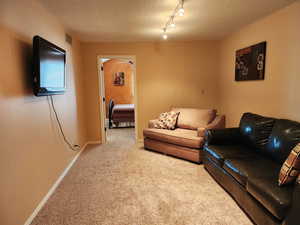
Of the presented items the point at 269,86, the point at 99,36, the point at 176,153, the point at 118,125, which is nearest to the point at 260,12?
the point at 269,86

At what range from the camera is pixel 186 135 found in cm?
360

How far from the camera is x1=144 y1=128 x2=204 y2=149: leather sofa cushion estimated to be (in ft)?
11.1

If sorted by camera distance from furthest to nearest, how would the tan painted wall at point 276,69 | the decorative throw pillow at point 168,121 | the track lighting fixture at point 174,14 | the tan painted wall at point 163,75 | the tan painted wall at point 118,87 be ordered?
the tan painted wall at point 118,87 → the tan painted wall at point 163,75 → the decorative throw pillow at point 168,121 → the tan painted wall at point 276,69 → the track lighting fixture at point 174,14

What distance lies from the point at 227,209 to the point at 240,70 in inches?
103

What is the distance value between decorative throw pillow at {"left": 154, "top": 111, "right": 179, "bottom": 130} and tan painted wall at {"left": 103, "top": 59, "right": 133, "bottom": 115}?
164 inches

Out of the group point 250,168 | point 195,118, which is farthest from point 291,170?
point 195,118

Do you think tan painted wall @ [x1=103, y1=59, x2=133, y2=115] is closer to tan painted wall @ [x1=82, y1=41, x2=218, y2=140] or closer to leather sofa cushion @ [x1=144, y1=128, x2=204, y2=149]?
tan painted wall @ [x1=82, y1=41, x2=218, y2=140]

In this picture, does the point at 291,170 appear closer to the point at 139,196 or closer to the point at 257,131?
the point at 257,131

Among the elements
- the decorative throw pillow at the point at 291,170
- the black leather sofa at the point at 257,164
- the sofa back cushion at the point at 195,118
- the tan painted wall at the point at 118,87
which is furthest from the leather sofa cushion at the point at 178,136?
the tan painted wall at the point at 118,87

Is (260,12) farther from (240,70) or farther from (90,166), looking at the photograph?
(90,166)

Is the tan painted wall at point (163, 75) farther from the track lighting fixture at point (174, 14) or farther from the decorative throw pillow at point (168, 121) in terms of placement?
the track lighting fixture at point (174, 14)

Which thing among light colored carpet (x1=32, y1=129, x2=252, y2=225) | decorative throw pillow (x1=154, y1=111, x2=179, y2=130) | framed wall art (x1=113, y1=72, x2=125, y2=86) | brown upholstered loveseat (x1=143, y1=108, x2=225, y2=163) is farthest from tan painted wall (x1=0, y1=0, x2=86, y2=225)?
framed wall art (x1=113, y1=72, x2=125, y2=86)

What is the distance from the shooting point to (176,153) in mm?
3656

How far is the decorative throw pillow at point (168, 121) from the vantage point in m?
4.14
